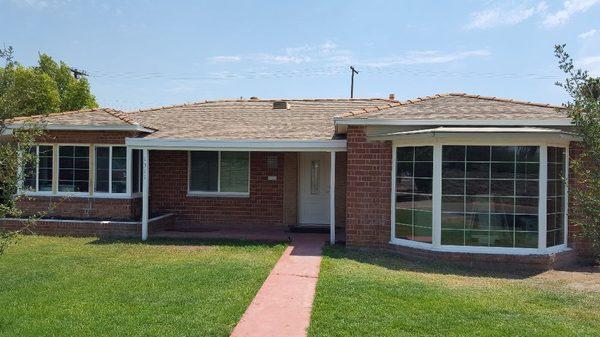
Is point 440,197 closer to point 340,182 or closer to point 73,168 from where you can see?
point 340,182

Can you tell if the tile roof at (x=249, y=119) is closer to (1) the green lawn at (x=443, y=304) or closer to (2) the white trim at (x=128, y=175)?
(2) the white trim at (x=128, y=175)

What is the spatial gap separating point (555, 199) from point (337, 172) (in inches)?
228

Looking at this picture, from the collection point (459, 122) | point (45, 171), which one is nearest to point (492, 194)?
point (459, 122)

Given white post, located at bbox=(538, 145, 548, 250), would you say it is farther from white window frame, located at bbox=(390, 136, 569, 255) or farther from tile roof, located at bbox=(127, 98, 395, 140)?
tile roof, located at bbox=(127, 98, 395, 140)

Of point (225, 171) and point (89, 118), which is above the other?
point (89, 118)

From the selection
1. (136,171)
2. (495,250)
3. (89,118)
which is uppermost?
(89,118)

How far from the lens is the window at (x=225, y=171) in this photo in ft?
48.8

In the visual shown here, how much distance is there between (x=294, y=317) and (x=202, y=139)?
6.94 metres

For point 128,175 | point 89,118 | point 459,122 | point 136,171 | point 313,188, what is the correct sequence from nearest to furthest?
point 459,122 < point 128,175 < point 89,118 < point 136,171 < point 313,188

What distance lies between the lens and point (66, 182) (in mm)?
13781

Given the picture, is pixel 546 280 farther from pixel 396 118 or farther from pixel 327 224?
pixel 327 224

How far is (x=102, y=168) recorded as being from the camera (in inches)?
535

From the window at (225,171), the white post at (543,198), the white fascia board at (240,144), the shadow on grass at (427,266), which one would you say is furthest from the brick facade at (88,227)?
the white post at (543,198)

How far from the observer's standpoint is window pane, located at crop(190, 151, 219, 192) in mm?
14898
